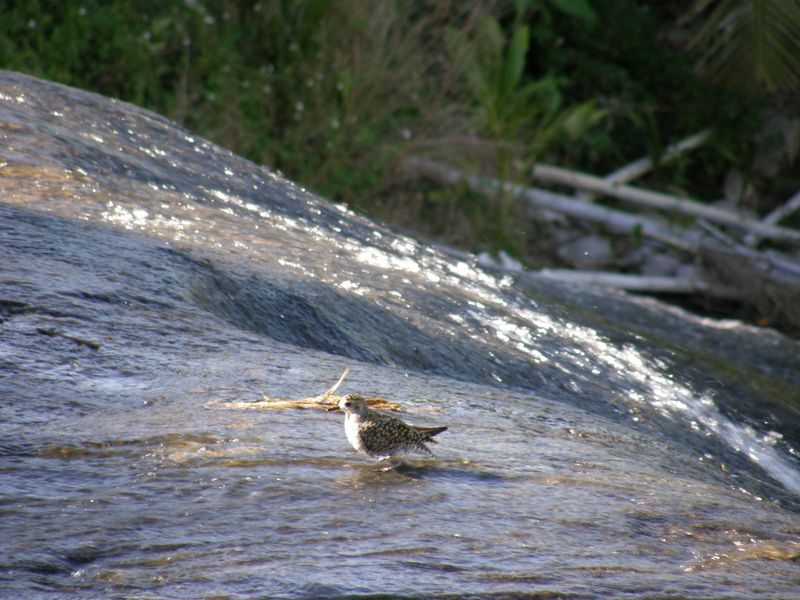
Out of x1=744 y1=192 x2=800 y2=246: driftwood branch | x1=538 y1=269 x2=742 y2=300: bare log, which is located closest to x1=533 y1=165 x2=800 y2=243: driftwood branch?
x1=744 y1=192 x2=800 y2=246: driftwood branch

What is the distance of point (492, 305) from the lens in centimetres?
549

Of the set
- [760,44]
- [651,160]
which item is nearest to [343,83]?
[760,44]

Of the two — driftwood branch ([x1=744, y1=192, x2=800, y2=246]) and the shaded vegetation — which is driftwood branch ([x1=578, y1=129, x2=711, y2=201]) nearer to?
the shaded vegetation

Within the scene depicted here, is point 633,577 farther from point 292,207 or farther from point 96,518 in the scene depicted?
point 292,207

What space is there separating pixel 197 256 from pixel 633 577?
2.46m

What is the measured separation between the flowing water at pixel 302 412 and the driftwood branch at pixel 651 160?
8.97 metres

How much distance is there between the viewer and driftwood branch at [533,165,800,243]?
1339 cm

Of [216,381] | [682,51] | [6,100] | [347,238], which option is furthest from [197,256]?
[682,51]

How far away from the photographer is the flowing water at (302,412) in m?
2.39

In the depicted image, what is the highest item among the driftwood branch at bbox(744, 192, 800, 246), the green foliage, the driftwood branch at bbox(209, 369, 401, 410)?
the green foliage

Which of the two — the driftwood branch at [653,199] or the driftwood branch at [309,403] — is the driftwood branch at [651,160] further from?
the driftwood branch at [309,403]

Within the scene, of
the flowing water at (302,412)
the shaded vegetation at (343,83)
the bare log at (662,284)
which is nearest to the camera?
the flowing water at (302,412)

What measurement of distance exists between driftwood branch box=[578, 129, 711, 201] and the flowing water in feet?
29.4

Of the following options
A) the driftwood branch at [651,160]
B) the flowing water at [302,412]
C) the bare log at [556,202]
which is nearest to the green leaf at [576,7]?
the driftwood branch at [651,160]
